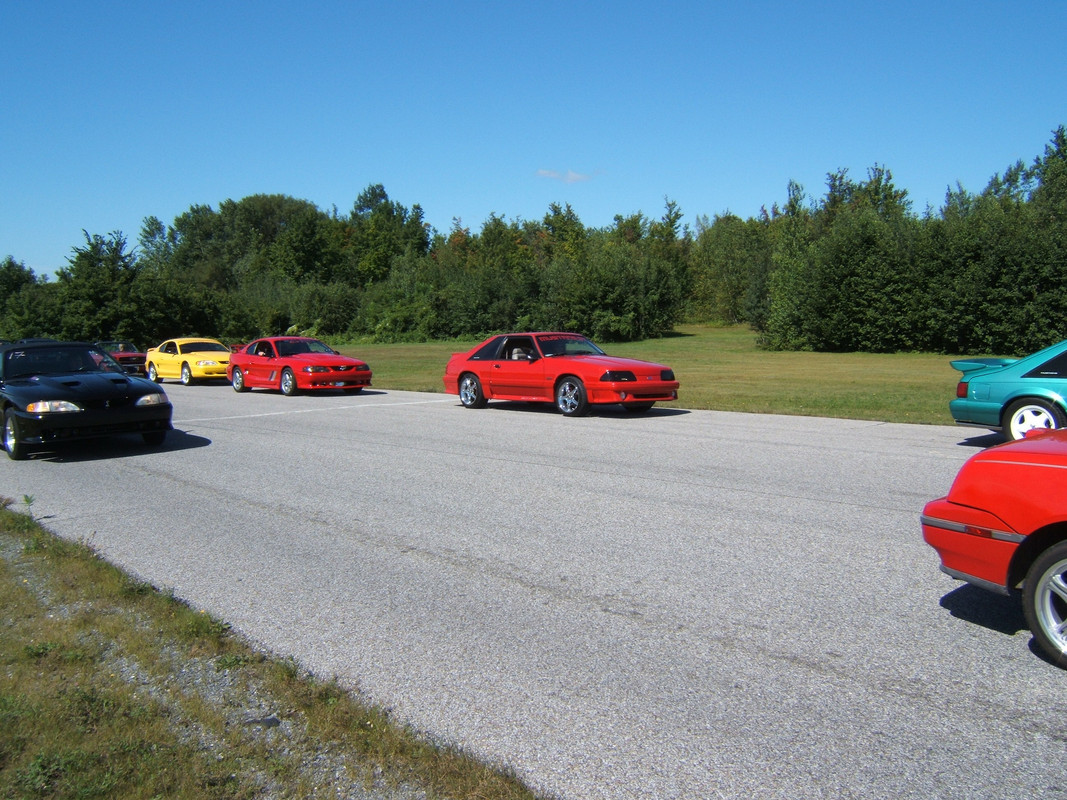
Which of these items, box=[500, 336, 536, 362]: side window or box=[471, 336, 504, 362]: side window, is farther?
box=[471, 336, 504, 362]: side window

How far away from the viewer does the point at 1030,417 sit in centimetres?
996

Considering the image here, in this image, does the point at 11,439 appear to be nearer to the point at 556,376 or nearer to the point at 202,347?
the point at 556,376

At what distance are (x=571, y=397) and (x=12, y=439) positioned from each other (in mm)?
8303

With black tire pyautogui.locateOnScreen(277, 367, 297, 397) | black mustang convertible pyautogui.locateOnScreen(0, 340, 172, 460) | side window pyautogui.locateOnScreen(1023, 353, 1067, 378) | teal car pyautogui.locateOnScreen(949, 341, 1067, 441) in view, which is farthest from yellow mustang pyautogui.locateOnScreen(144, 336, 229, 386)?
side window pyautogui.locateOnScreen(1023, 353, 1067, 378)

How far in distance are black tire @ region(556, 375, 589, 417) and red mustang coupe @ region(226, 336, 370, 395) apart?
6844 mm

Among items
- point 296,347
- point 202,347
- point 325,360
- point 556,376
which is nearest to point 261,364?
point 296,347

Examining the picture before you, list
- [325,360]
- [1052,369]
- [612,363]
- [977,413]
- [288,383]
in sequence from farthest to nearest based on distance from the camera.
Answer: [288,383], [325,360], [612,363], [977,413], [1052,369]

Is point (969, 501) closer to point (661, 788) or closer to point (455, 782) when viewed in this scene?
point (661, 788)

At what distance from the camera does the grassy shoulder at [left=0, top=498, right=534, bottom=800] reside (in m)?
3.07

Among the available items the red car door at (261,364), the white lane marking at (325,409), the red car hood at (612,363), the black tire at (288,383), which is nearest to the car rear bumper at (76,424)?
the white lane marking at (325,409)

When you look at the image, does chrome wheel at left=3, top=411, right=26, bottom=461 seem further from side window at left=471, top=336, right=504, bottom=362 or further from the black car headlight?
side window at left=471, top=336, right=504, bottom=362

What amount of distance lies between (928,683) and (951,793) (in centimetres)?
91

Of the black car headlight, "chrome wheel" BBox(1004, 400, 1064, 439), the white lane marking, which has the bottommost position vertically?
the white lane marking

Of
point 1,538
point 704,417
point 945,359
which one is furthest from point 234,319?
A: point 1,538
